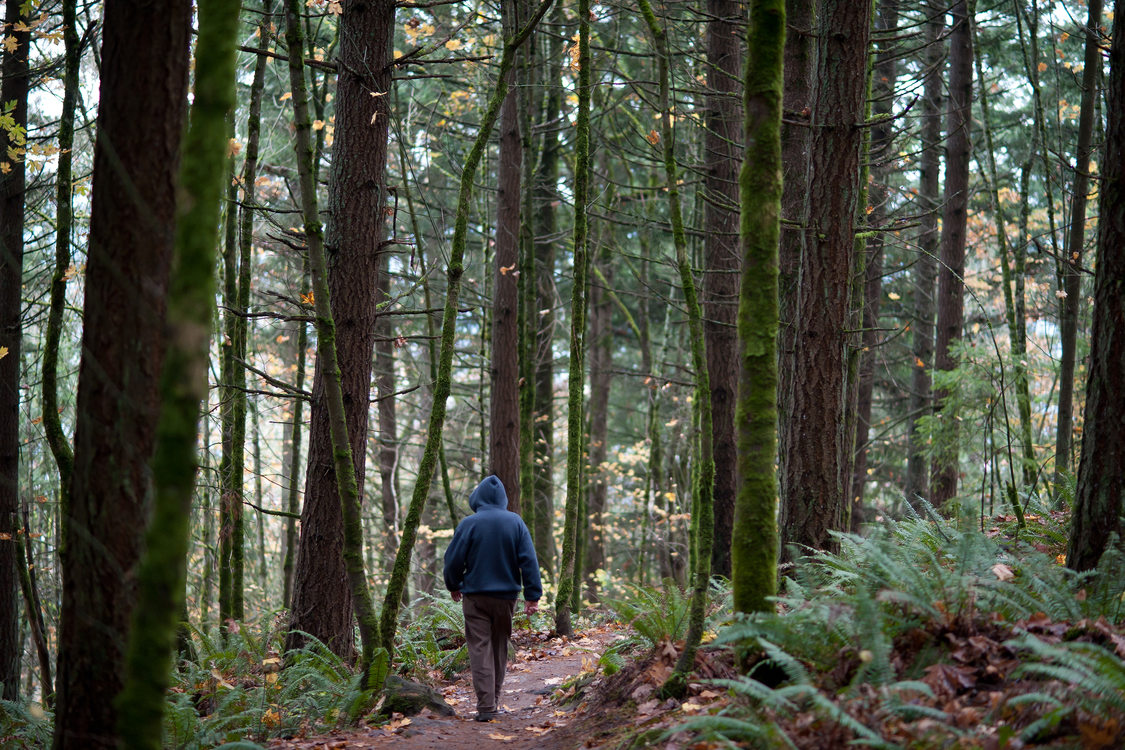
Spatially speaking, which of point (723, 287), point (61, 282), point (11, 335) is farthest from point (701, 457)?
point (11, 335)

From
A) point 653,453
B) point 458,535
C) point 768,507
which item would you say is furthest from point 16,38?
point 653,453

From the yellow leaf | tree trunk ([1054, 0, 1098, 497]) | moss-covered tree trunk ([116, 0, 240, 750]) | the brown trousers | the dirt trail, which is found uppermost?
tree trunk ([1054, 0, 1098, 497])

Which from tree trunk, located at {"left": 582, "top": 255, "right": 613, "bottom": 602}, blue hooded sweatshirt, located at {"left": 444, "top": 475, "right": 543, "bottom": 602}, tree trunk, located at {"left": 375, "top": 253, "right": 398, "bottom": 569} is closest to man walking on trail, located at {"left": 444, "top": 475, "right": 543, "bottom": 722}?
blue hooded sweatshirt, located at {"left": 444, "top": 475, "right": 543, "bottom": 602}

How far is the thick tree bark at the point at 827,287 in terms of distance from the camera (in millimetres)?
6301

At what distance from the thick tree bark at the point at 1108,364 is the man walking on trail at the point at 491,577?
164 inches

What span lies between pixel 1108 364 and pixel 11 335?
942cm

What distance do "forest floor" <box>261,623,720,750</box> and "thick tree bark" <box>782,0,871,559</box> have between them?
6.23 ft

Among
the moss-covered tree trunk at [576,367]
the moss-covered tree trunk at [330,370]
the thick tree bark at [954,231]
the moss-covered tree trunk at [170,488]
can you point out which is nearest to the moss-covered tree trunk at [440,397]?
the moss-covered tree trunk at [330,370]

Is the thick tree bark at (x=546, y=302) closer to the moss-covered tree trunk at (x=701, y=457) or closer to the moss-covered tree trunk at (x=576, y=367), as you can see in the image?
the moss-covered tree trunk at (x=576, y=367)

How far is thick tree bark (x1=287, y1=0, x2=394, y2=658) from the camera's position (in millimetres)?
7062

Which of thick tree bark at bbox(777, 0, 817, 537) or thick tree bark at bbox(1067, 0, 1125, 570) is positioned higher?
thick tree bark at bbox(777, 0, 817, 537)

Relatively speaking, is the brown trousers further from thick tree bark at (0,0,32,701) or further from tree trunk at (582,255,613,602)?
tree trunk at (582,255,613,602)

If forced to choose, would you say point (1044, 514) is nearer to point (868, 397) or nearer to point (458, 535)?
point (458, 535)

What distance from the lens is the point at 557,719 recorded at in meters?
5.87
